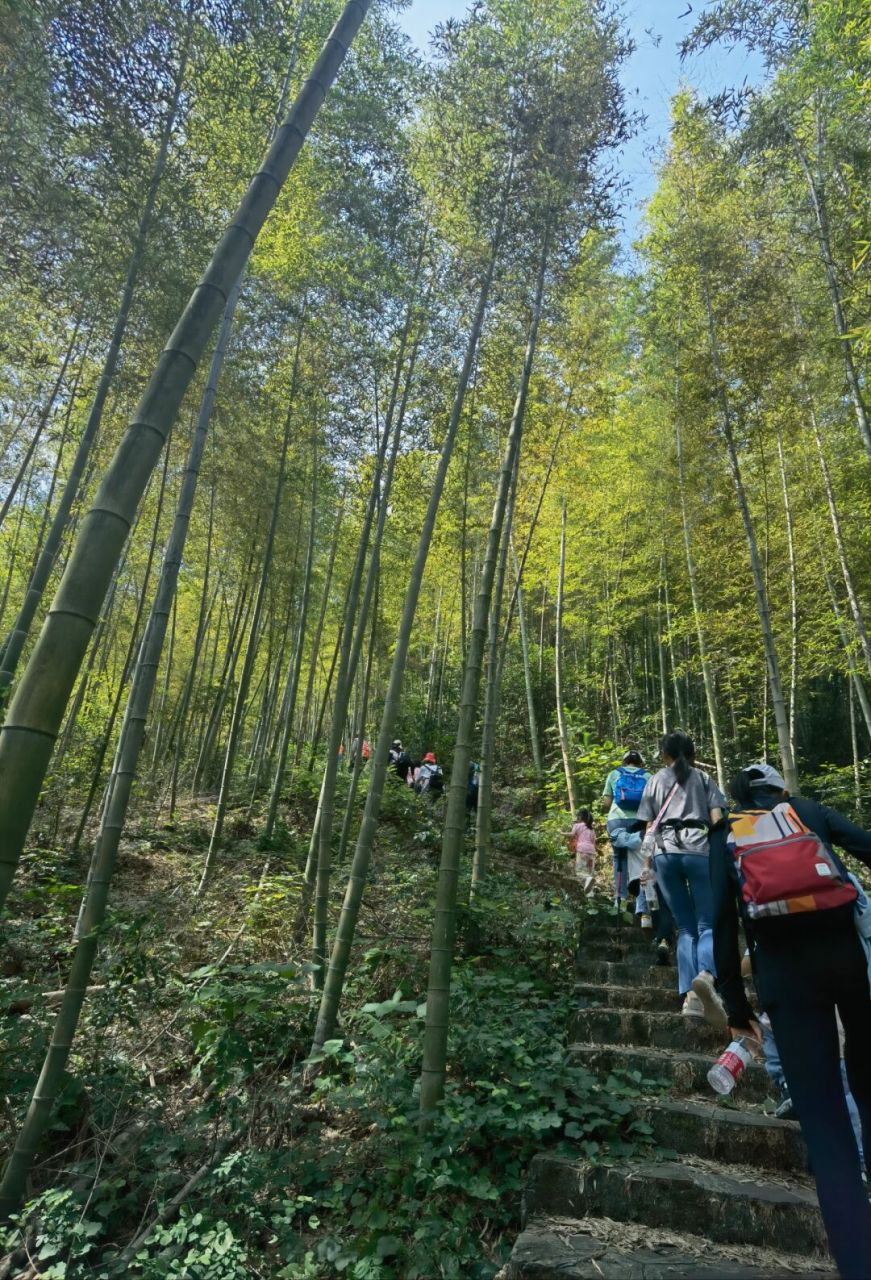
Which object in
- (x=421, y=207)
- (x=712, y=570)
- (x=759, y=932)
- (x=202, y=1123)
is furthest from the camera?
(x=712, y=570)

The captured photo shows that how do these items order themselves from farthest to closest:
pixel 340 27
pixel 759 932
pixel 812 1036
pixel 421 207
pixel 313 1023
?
pixel 421 207 < pixel 313 1023 < pixel 340 27 < pixel 759 932 < pixel 812 1036

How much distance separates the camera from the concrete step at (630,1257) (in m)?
1.68

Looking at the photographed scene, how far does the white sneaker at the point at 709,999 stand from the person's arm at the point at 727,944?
3.24 ft

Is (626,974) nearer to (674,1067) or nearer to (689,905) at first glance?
(689,905)

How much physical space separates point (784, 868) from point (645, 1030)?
176 cm

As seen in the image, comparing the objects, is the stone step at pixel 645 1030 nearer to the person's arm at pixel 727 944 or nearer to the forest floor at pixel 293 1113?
the forest floor at pixel 293 1113

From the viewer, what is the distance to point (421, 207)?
195 inches

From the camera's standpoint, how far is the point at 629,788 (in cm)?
470

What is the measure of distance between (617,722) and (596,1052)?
10965mm

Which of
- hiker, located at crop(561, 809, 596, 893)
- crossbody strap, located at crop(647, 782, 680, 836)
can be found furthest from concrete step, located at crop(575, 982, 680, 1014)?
hiker, located at crop(561, 809, 596, 893)

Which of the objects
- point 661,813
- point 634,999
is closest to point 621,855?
point 634,999

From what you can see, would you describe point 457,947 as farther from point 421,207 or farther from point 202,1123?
point 421,207

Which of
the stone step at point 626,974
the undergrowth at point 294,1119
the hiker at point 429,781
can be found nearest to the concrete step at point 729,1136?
the undergrowth at point 294,1119

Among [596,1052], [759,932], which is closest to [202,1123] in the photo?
[596,1052]
